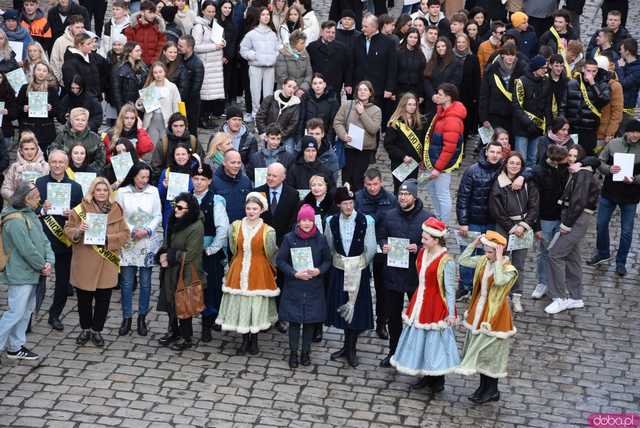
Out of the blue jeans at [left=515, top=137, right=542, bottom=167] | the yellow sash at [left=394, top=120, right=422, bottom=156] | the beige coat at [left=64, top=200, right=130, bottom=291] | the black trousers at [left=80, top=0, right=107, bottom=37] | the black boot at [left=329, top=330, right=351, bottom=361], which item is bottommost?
the black boot at [left=329, top=330, right=351, bottom=361]

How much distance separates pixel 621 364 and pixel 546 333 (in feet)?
3.30

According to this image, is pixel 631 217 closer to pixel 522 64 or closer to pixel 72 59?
pixel 522 64

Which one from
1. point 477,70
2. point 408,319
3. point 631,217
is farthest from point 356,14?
point 408,319

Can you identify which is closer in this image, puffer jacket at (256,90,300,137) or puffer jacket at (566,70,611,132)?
puffer jacket at (256,90,300,137)

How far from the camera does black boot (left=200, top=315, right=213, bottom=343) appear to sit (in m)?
13.3

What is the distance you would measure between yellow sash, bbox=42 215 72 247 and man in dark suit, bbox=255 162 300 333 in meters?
2.09

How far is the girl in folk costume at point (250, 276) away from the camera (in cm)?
1273

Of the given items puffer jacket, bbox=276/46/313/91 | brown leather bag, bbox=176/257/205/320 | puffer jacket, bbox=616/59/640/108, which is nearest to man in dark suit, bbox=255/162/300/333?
brown leather bag, bbox=176/257/205/320

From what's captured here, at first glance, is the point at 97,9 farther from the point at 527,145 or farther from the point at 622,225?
the point at 622,225

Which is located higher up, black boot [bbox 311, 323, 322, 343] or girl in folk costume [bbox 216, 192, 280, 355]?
girl in folk costume [bbox 216, 192, 280, 355]

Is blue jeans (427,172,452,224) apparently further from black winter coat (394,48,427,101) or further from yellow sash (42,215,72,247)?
yellow sash (42,215,72,247)

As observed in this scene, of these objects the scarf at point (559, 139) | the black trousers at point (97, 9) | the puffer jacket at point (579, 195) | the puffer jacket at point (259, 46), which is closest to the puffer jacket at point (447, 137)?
the scarf at point (559, 139)

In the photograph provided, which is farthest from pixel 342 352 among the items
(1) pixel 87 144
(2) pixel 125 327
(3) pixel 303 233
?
(1) pixel 87 144

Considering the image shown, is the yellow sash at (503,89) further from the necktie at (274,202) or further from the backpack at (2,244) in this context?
the backpack at (2,244)
